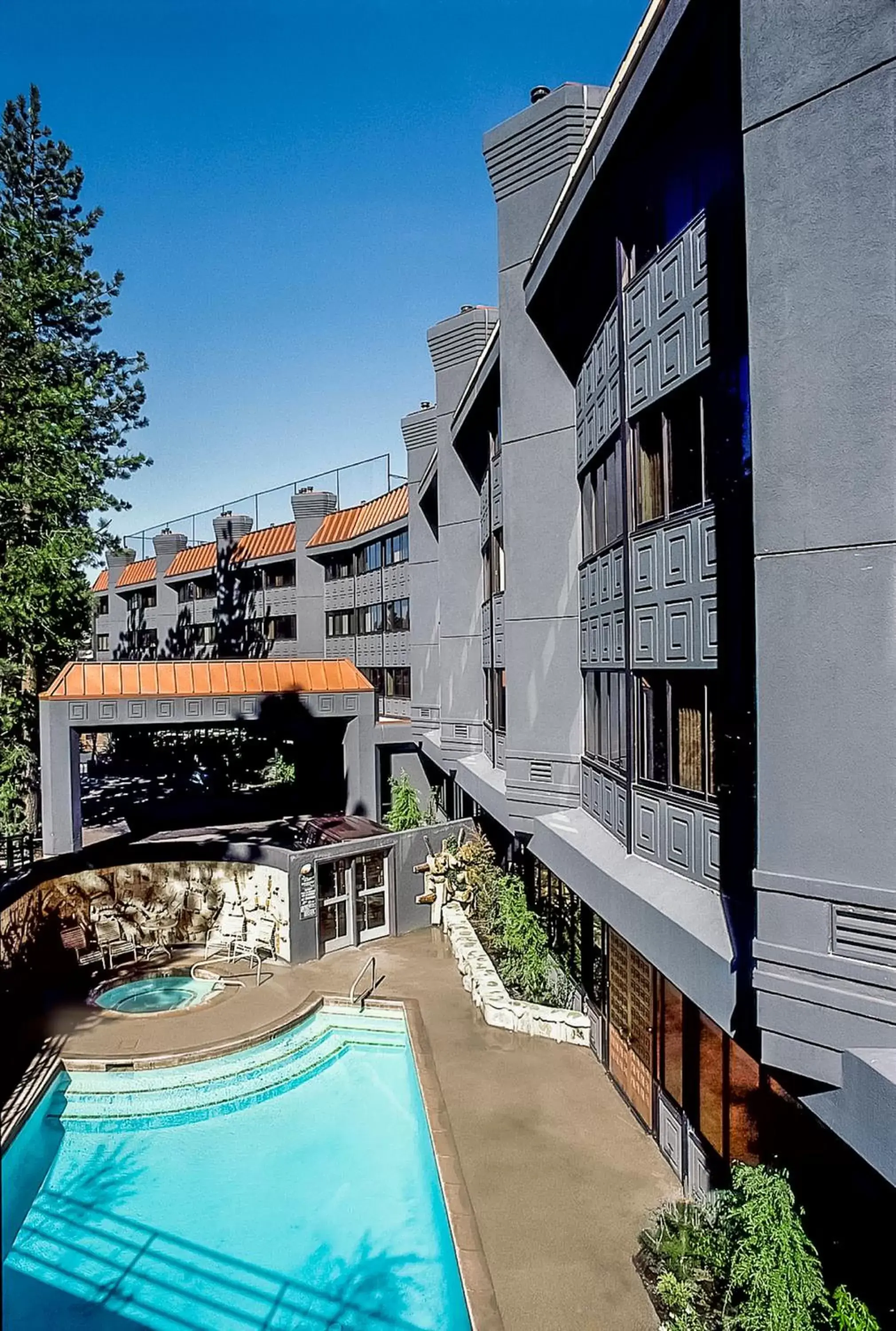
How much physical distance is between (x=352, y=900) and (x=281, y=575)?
2340cm

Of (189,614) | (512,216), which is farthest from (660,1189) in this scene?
(189,614)

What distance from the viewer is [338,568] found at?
36219 millimetres

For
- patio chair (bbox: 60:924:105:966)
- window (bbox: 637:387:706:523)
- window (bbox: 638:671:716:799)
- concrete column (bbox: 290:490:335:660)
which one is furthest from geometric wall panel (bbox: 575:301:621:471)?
concrete column (bbox: 290:490:335:660)

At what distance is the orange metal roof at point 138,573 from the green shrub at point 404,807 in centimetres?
2726

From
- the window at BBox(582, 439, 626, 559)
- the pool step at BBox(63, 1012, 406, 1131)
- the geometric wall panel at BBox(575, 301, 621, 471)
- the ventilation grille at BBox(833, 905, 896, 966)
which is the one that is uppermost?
the geometric wall panel at BBox(575, 301, 621, 471)

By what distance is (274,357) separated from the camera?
2344 cm

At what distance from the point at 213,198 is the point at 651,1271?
58.4 feet

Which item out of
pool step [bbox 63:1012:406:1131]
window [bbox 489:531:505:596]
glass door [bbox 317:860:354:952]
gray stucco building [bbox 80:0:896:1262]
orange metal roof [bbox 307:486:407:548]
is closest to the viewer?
gray stucco building [bbox 80:0:896:1262]

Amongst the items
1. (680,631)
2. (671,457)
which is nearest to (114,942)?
(680,631)

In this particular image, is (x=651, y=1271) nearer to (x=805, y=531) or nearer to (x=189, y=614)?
(x=805, y=531)

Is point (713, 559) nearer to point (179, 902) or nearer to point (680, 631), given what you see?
point (680, 631)

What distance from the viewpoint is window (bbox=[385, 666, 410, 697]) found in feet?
97.9

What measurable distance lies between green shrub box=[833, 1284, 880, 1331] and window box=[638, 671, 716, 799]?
3685 millimetres

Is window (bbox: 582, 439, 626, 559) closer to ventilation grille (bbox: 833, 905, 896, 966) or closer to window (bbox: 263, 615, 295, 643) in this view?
ventilation grille (bbox: 833, 905, 896, 966)
